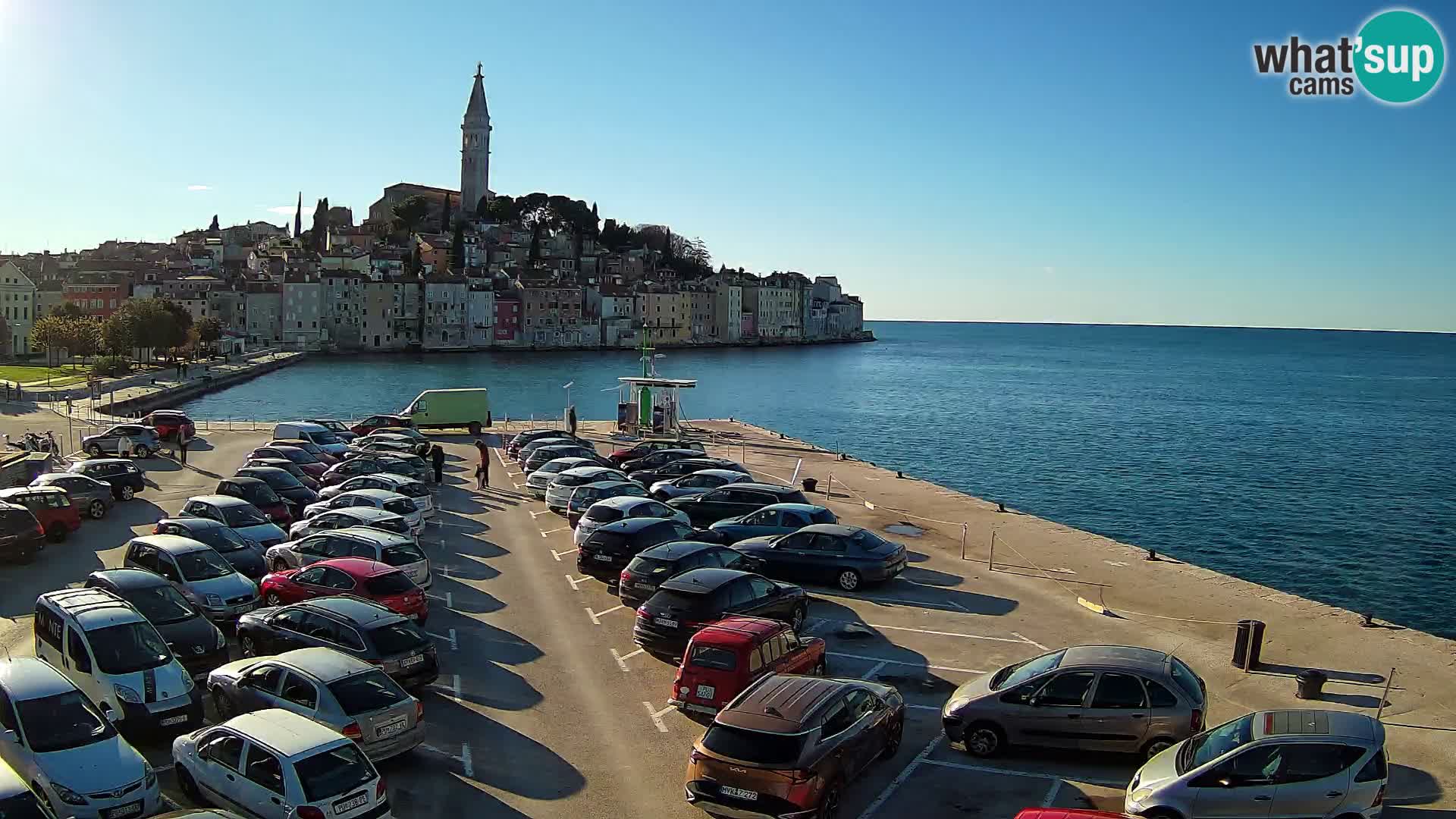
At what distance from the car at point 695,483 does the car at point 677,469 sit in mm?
1129

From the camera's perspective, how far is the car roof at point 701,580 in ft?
50.3

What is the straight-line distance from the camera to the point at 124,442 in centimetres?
3462

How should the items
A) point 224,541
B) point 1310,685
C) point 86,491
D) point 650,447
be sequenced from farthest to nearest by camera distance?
point 650,447, point 86,491, point 224,541, point 1310,685

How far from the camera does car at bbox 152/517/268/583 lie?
60.2ft

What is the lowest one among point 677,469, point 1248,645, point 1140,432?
point 1140,432

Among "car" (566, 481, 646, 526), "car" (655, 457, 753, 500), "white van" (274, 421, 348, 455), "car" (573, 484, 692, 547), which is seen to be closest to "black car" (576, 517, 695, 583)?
"car" (573, 484, 692, 547)

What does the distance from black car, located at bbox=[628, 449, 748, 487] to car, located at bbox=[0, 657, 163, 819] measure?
19885 mm

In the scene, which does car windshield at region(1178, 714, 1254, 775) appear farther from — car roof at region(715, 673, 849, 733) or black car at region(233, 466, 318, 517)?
black car at region(233, 466, 318, 517)

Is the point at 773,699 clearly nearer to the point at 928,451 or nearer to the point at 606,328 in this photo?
the point at 928,451

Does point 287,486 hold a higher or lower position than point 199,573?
lower

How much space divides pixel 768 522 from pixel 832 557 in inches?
114

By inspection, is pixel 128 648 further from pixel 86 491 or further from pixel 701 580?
pixel 86 491

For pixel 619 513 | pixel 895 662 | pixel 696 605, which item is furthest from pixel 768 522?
pixel 696 605

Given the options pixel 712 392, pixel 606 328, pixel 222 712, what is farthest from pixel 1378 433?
pixel 606 328
